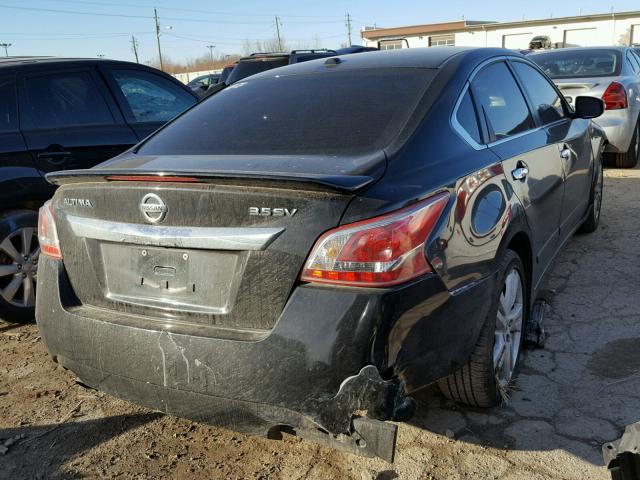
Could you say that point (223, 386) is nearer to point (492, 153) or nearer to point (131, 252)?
point (131, 252)

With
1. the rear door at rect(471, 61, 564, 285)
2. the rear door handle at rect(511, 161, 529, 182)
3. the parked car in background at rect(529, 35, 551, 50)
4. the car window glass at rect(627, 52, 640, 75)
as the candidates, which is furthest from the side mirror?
the parked car in background at rect(529, 35, 551, 50)

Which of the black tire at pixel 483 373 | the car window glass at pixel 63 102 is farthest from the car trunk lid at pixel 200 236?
the car window glass at pixel 63 102

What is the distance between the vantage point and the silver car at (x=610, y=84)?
299 inches

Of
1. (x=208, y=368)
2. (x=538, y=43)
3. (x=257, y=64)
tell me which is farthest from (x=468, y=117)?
(x=538, y=43)

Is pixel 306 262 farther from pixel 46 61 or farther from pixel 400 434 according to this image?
pixel 46 61

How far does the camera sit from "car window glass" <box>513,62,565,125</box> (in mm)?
3697

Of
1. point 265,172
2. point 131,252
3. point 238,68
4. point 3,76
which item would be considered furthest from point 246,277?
point 238,68

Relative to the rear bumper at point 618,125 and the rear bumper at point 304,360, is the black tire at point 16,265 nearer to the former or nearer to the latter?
the rear bumper at point 304,360

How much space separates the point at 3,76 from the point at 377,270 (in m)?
3.23

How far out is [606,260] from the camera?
482 cm

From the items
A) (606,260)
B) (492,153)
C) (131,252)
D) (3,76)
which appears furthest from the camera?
(606,260)

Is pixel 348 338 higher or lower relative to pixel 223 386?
higher

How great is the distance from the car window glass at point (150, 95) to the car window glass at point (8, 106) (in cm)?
84

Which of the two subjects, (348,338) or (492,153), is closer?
(348,338)
